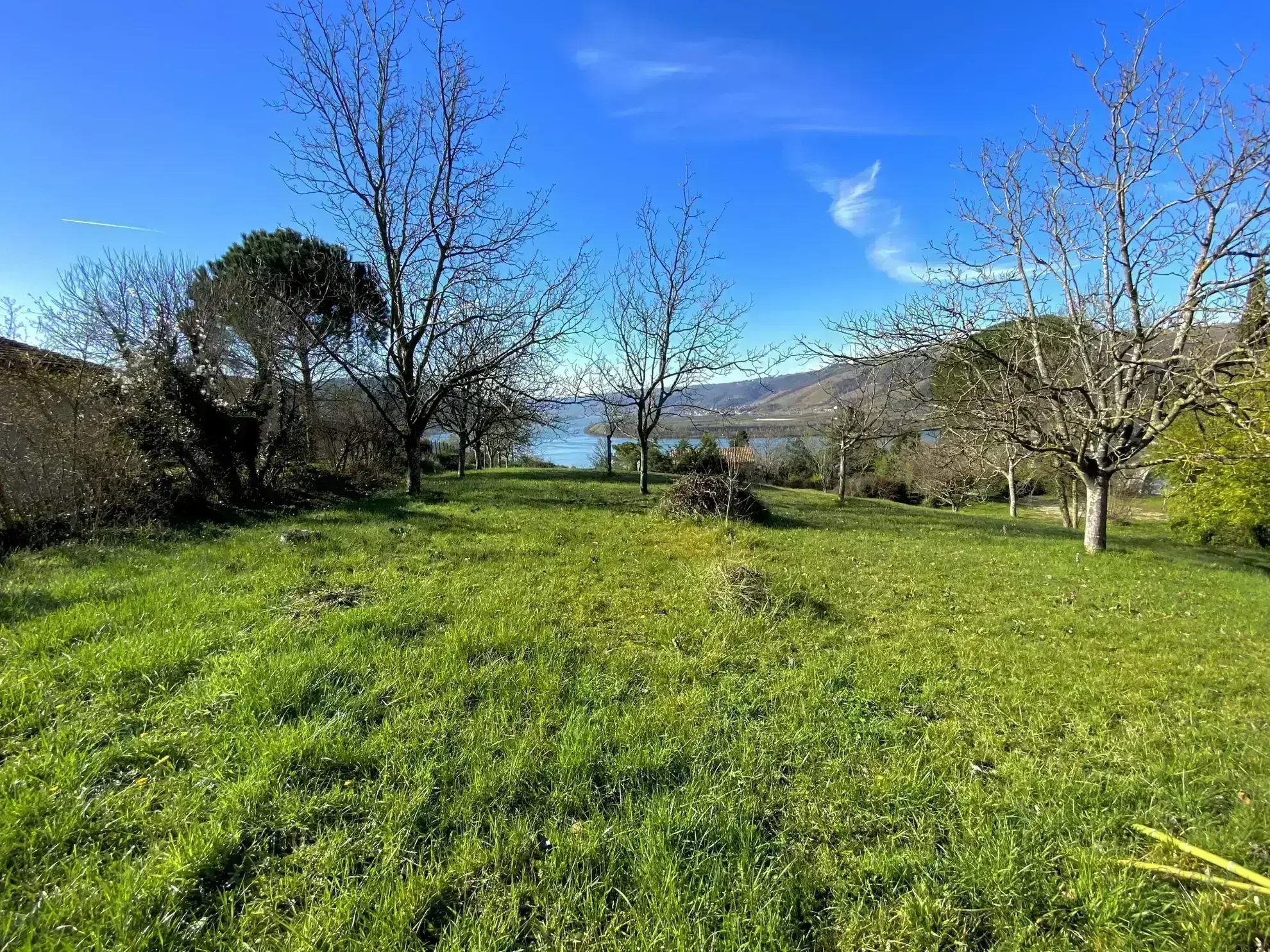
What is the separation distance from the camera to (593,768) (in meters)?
2.51

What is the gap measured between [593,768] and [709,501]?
8909 mm

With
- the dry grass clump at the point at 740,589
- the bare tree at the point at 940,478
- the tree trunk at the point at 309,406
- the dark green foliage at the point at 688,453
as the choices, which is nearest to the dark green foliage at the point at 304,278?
the tree trunk at the point at 309,406

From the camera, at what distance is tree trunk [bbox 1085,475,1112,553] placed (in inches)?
392

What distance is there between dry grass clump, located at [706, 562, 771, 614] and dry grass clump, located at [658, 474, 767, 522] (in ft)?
16.1

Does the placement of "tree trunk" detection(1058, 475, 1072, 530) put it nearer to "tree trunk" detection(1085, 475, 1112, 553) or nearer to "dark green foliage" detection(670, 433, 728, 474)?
"tree trunk" detection(1085, 475, 1112, 553)

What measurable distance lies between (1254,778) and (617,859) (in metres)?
3.30

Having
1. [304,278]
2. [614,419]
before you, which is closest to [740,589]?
[614,419]

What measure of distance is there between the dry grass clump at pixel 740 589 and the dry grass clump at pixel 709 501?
4.91 meters

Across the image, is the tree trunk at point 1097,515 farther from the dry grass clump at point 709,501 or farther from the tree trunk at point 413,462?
the tree trunk at point 413,462

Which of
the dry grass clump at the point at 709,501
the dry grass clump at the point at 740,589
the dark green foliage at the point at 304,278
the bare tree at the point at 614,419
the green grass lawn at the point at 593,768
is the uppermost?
the dark green foliage at the point at 304,278

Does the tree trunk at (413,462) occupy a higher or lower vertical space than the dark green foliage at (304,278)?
lower

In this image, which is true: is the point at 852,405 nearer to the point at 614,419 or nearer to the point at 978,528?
the point at 978,528

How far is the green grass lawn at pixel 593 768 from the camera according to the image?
1740mm

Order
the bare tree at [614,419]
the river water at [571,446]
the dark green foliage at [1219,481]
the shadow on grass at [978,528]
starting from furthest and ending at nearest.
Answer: the river water at [571,446] < the bare tree at [614,419] < the shadow on grass at [978,528] < the dark green foliage at [1219,481]
